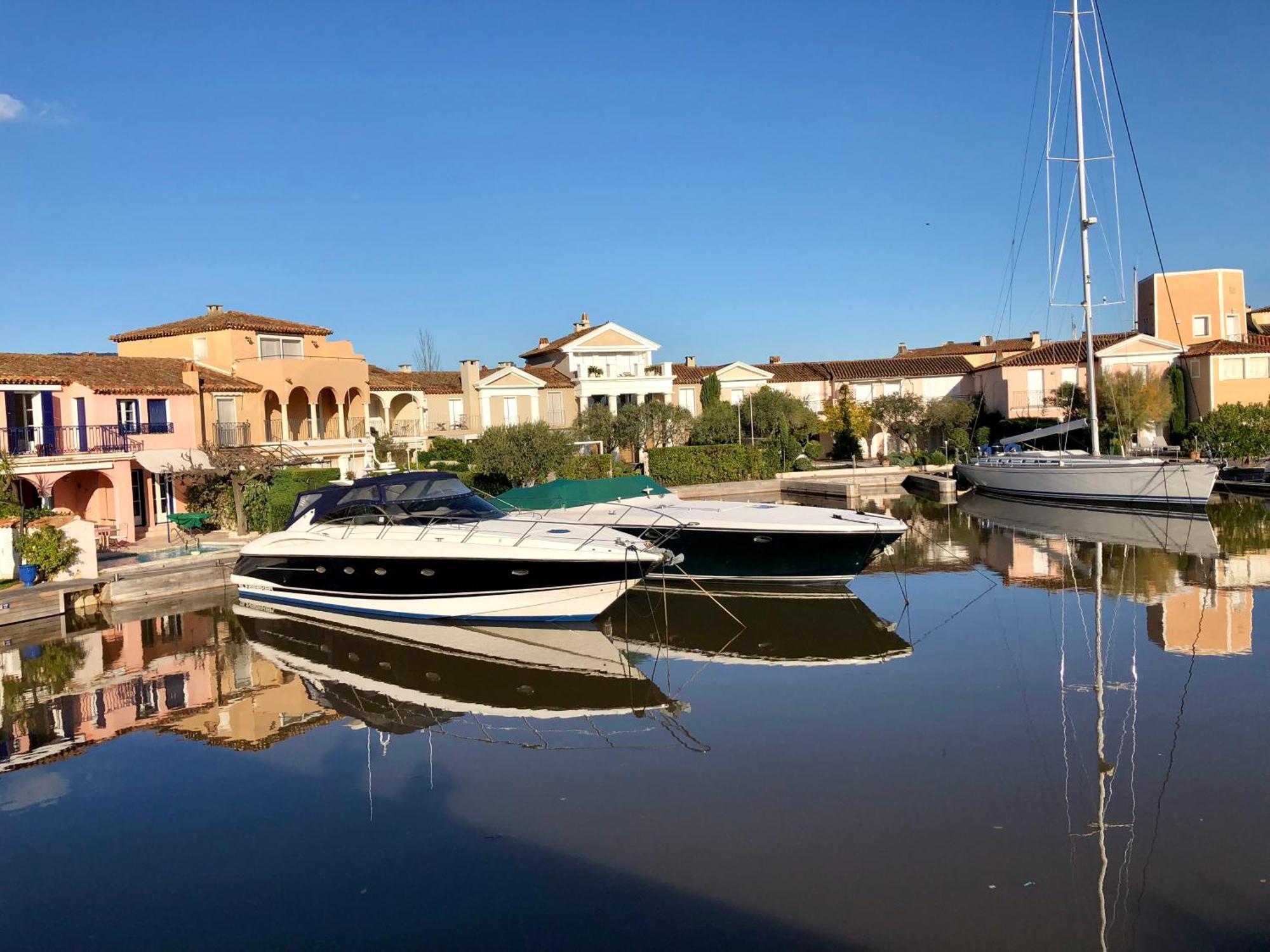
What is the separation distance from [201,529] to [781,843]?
22.4 meters

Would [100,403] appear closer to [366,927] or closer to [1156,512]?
[366,927]

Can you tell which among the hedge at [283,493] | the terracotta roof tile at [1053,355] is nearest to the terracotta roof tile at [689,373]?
the terracotta roof tile at [1053,355]

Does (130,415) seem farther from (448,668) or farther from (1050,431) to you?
(1050,431)

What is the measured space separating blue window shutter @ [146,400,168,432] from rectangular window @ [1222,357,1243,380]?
128 feet

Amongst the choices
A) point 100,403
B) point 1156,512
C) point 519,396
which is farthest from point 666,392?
point 100,403

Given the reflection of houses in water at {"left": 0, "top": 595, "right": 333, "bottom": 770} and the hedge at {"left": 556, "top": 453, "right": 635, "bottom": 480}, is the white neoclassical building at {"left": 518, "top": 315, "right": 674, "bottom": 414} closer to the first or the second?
the hedge at {"left": 556, "top": 453, "right": 635, "bottom": 480}

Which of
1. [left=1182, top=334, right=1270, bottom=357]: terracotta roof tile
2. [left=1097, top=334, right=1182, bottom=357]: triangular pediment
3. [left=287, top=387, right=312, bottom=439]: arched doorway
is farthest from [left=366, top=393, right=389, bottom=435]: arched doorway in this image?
→ [left=1182, top=334, right=1270, bottom=357]: terracotta roof tile

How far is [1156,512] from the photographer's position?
29.0 m

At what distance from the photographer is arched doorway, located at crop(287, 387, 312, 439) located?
3394 cm

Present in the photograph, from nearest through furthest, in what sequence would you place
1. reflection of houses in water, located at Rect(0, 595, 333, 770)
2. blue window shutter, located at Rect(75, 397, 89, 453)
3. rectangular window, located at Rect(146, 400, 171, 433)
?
reflection of houses in water, located at Rect(0, 595, 333, 770), blue window shutter, located at Rect(75, 397, 89, 453), rectangular window, located at Rect(146, 400, 171, 433)

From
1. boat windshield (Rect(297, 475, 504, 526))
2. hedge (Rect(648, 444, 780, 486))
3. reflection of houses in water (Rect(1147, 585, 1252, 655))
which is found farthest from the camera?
hedge (Rect(648, 444, 780, 486))

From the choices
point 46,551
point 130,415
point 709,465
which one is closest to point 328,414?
point 130,415

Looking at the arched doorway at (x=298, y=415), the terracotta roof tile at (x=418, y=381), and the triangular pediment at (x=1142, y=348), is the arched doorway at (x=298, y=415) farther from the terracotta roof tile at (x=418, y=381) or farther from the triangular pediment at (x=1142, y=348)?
the triangular pediment at (x=1142, y=348)

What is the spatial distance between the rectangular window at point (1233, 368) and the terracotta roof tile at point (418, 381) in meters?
33.1
